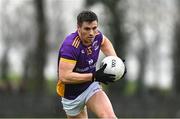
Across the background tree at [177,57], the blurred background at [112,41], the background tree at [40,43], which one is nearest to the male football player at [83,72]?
the blurred background at [112,41]

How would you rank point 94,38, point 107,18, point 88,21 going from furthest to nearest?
point 107,18 < point 94,38 < point 88,21

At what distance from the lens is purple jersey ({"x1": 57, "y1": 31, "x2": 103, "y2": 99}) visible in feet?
29.5

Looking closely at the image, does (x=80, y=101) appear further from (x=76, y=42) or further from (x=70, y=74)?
(x=76, y=42)

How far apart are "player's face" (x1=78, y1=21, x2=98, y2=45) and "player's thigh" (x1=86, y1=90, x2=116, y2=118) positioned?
86 cm

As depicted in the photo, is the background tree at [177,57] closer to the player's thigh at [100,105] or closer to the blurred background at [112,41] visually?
the blurred background at [112,41]

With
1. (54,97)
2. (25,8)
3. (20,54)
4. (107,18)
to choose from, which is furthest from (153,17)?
(20,54)

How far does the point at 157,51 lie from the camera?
57.4 meters

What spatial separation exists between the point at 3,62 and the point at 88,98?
44.0 meters

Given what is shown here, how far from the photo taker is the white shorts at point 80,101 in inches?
368

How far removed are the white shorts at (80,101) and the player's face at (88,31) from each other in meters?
0.74

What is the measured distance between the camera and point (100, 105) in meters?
9.19

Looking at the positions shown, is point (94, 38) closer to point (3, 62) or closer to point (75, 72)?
point (75, 72)

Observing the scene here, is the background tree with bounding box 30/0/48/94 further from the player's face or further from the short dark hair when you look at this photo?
the short dark hair

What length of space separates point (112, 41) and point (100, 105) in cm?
2552
